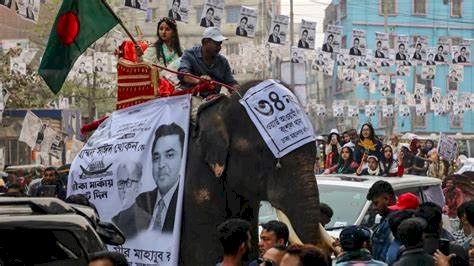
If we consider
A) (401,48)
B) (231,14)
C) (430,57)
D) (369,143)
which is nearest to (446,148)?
(369,143)

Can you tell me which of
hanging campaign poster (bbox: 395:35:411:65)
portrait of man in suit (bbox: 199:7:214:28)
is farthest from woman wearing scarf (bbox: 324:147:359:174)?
hanging campaign poster (bbox: 395:35:411:65)

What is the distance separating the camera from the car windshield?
1433 centimetres

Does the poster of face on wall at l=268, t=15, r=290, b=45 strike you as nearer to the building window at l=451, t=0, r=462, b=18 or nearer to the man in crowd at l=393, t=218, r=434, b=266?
the man in crowd at l=393, t=218, r=434, b=266

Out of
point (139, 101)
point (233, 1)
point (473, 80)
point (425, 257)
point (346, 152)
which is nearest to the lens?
point (425, 257)

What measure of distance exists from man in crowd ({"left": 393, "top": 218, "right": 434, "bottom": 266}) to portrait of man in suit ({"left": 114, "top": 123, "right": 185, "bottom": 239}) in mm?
2785

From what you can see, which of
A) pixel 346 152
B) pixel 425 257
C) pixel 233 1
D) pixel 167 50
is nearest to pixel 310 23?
pixel 346 152

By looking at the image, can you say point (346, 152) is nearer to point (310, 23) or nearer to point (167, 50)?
point (167, 50)

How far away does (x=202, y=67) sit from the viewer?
12.3 m

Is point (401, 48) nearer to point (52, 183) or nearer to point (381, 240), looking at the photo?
point (52, 183)

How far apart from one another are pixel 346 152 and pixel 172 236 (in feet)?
27.3

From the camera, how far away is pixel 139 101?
12297mm

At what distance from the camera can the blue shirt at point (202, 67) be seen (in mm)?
12219

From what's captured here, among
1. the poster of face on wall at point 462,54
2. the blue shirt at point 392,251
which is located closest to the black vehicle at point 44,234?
the blue shirt at point 392,251

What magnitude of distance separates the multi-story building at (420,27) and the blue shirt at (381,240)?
2413 inches
